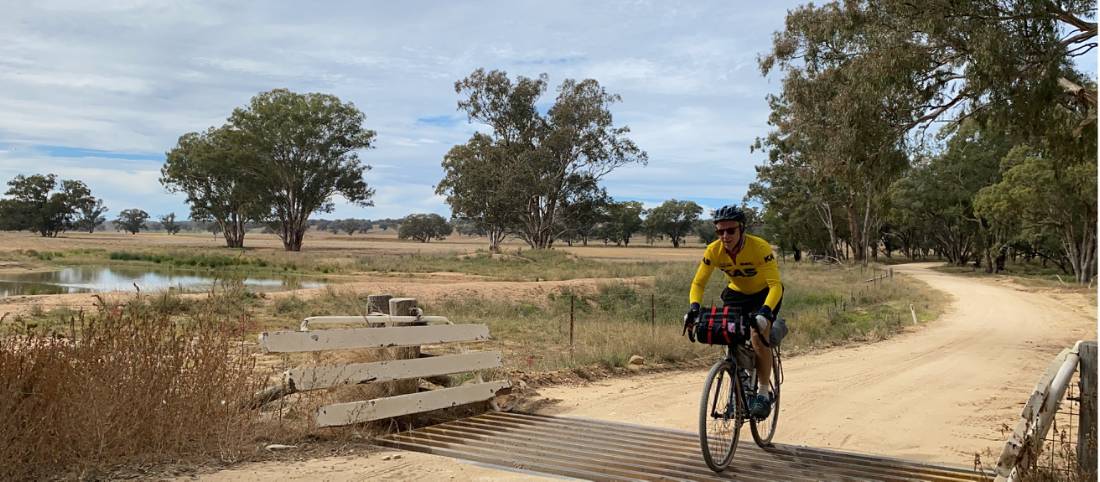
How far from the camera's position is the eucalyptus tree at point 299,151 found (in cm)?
6638

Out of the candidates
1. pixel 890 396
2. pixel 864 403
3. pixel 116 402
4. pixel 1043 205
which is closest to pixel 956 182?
pixel 1043 205

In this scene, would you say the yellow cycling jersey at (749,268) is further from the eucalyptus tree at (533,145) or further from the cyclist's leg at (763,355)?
the eucalyptus tree at (533,145)

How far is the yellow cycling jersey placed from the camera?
5.57 metres

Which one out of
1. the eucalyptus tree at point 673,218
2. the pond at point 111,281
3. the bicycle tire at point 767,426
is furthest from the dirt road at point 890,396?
the eucalyptus tree at point 673,218

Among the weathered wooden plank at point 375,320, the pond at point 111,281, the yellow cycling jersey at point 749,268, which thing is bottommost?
the pond at point 111,281

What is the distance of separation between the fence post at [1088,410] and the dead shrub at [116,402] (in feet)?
18.3

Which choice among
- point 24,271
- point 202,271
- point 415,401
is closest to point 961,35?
point 415,401

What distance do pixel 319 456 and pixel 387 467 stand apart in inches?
24.5

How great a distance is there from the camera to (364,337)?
6.53 meters

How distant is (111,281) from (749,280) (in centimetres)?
3533

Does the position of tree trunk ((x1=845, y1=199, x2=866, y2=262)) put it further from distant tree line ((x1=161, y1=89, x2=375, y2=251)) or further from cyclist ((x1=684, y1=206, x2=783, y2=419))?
cyclist ((x1=684, y1=206, x2=783, y2=419))

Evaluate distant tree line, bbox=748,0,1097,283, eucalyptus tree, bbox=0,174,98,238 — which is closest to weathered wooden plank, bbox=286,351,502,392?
distant tree line, bbox=748,0,1097,283

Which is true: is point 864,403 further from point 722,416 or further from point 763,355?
point 722,416

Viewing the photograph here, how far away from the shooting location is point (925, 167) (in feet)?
177
